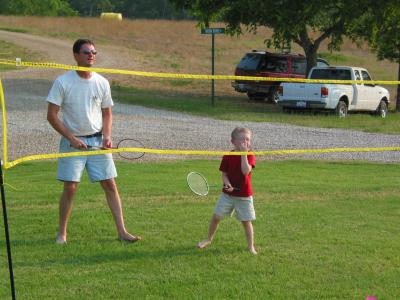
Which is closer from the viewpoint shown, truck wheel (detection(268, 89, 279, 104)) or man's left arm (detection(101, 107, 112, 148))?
man's left arm (detection(101, 107, 112, 148))

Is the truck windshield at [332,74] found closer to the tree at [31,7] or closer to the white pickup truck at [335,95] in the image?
the white pickup truck at [335,95]

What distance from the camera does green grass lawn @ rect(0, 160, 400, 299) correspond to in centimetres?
639

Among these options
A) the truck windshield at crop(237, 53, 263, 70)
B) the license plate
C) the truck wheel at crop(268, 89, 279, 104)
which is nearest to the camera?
the license plate

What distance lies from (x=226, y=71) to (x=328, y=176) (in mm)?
32442

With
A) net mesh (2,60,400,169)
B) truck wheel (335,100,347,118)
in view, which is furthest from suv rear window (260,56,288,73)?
truck wheel (335,100,347,118)

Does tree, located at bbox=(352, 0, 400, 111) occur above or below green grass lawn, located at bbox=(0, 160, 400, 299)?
above

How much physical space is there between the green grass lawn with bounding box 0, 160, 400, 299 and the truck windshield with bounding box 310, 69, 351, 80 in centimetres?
1525

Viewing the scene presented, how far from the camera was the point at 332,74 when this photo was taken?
26.9 metres

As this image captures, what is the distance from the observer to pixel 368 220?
8.98m

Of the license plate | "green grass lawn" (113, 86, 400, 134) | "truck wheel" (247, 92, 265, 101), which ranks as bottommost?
"truck wheel" (247, 92, 265, 101)

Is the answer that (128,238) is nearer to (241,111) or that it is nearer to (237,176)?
(237,176)

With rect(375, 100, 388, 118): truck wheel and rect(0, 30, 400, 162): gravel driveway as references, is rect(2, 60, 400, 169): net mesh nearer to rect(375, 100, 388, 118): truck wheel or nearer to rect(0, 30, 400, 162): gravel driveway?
rect(0, 30, 400, 162): gravel driveway

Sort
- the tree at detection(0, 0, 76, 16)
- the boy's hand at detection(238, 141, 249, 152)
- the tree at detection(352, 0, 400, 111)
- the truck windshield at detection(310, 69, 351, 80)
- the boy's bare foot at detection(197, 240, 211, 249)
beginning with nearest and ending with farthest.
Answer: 1. the boy's hand at detection(238, 141, 249, 152)
2. the boy's bare foot at detection(197, 240, 211, 249)
3. the truck windshield at detection(310, 69, 351, 80)
4. the tree at detection(352, 0, 400, 111)
5. the tree at detection(0, 0, 76, 16)

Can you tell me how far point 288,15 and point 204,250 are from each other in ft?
69.0
